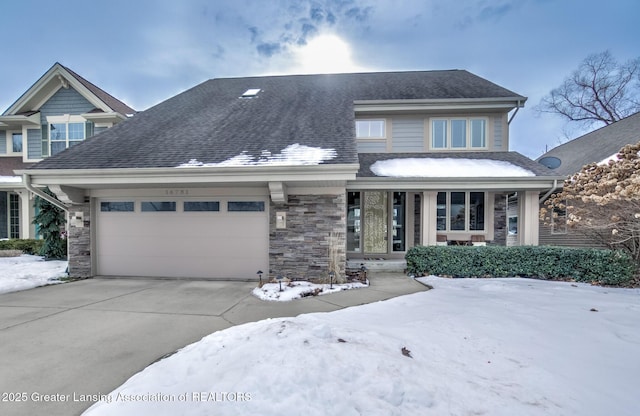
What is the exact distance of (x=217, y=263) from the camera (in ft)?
23.0

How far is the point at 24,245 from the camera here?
10.5 m

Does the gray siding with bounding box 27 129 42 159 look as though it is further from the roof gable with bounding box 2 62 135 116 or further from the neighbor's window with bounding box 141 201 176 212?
the neighbor's window with bounding box 141 201 176 212

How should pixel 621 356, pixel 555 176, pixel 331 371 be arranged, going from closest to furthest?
1. pixel 331 371
2. pixel 621 356
3. pixel 555 176

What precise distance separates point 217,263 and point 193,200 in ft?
5.39

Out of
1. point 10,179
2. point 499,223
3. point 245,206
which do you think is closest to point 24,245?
point 10,179

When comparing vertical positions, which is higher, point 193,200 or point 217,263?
point 193,200

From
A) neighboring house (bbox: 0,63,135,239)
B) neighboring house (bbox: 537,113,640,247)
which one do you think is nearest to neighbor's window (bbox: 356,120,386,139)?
neighboring house (bbox: 537,113,640,247)

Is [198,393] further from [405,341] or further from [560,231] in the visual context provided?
[560,231]

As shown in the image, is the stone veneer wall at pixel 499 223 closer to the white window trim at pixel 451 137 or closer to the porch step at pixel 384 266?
the white window trim at pixel 451 137

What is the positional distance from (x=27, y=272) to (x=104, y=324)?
18.3ft

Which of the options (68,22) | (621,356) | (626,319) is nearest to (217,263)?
(621,356)

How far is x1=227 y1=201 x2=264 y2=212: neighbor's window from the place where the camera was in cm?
691

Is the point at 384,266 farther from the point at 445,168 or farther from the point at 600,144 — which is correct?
the point at 600,144

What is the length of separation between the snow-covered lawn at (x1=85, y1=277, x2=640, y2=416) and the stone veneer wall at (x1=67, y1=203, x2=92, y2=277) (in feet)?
19.7
